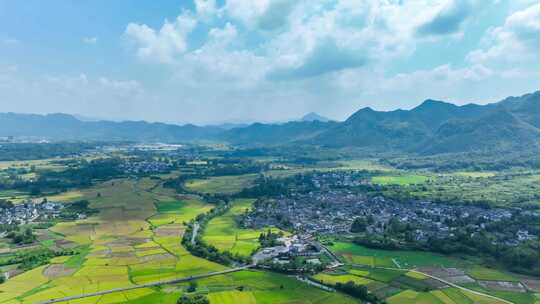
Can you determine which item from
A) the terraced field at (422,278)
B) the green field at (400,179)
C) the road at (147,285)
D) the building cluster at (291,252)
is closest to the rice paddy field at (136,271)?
the road at (147,285)

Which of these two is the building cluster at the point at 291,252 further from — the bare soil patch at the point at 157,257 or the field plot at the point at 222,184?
the field plot at the point at 222,184

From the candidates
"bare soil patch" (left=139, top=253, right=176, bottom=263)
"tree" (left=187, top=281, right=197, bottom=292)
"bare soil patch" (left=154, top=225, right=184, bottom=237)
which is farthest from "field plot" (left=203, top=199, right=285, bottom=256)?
"tree" (left=187, top=281, right=197, bottom=292)

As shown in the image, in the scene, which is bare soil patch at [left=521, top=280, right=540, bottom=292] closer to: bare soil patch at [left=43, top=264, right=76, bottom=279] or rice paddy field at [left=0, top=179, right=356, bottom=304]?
→ rice paddy field at [left=0, top=179, right=356, bottom=304]

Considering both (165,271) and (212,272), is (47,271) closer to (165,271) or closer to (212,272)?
(165,271)

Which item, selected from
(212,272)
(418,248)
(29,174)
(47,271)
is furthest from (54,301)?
(29,174)

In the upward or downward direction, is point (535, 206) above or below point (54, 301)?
above

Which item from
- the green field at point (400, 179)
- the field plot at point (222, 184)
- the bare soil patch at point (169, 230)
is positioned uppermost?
the green field at point (400, 179)
